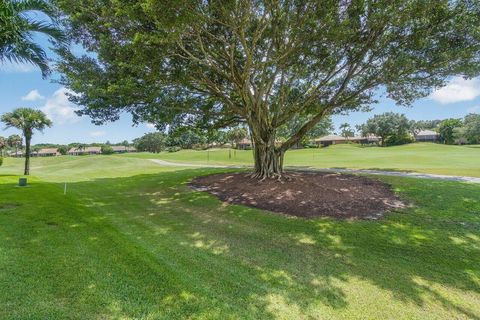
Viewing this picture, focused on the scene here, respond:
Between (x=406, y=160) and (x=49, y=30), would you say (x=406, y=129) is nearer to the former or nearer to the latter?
(x=406, y=160)

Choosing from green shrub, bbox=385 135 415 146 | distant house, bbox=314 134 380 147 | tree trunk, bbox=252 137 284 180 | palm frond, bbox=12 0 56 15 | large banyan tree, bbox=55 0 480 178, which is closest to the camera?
large banyan tree, bbox=55 0 480 178

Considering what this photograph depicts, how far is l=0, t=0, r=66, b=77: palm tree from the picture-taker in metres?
8.72

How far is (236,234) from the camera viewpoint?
6707 mm

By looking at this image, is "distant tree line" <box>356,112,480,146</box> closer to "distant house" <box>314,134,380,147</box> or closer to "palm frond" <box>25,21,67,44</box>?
"distant house" <box>314,134,380,147</box>

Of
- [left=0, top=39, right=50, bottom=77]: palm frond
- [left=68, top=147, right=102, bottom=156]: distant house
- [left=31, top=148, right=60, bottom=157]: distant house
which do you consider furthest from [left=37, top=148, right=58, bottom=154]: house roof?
[left=0, top=39, right=50, bottom=77]: palm frond

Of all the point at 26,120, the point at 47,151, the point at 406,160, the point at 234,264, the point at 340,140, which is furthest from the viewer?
the point at 47,151

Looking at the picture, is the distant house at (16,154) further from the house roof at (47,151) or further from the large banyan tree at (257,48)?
the large banyan tree at (257,48)

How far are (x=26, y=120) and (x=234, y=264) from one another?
2795cm

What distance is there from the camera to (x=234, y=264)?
16.4 ft

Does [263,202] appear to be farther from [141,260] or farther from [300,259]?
[141,260]

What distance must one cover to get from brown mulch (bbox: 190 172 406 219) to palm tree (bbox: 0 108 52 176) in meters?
20.5

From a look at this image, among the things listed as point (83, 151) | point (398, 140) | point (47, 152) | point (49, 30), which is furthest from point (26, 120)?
point (47, 152)

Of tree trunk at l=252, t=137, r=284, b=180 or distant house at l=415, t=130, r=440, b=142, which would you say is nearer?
tree trunk at l=252, t=137, r=284, b=180

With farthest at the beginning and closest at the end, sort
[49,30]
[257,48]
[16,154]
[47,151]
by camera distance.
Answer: [47,151], [16,154], [257,48], [49,30]
